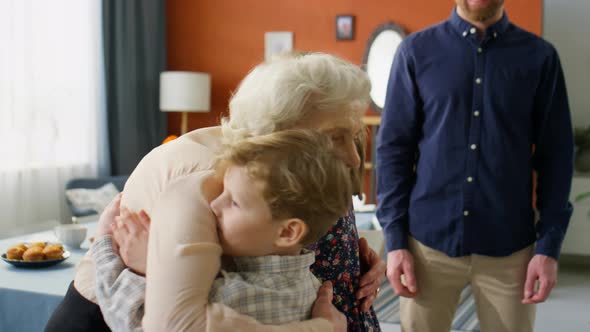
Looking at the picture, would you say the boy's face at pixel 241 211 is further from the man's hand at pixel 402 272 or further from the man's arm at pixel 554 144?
the man's arm at pixel 554 144

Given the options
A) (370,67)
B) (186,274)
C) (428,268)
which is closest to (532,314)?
(428,268)

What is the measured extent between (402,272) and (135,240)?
1084 millimetres

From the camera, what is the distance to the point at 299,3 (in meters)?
5.90

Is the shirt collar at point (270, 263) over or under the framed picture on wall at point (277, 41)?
under

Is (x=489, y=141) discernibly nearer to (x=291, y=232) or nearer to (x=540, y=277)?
(x=540, y=277)

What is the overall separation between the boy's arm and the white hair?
29 cm

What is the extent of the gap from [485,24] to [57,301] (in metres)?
1.50

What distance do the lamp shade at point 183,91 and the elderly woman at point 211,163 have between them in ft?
14.5

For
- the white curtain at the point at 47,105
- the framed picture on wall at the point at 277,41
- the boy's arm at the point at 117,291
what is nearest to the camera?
the boy's arm at the point at 117,291

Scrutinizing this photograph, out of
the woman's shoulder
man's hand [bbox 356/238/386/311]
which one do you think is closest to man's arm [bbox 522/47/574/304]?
man's hand [bbox 356/238/386/311]

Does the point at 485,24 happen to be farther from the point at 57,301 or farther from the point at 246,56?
the point at 246,56

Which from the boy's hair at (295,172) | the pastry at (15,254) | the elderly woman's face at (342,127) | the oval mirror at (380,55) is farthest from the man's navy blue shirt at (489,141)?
the oval mirror at (380,55)

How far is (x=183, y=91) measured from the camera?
18.5 feet

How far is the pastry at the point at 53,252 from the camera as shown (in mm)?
2271
